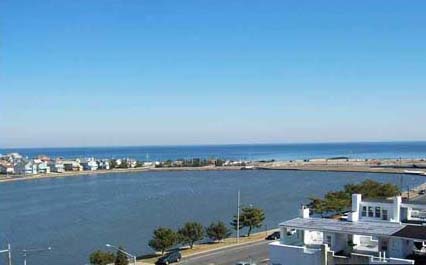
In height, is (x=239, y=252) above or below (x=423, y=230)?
below

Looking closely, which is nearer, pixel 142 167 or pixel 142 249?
pixel 142 249

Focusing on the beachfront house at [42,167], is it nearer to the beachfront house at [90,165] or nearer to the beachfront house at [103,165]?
the beachfront house at [90,165]

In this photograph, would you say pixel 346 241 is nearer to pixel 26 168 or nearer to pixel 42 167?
pixel 26 168

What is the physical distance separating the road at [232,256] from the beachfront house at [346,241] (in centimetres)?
908

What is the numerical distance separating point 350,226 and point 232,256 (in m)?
13.8

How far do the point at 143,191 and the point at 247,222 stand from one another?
5437cm

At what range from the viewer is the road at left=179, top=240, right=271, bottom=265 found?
3195cm

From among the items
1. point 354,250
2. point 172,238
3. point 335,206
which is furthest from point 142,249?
point 354,250

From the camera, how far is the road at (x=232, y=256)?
Result: 3195 centimetres

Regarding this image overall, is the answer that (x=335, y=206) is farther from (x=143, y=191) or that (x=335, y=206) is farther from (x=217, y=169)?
(x=217, y=169)

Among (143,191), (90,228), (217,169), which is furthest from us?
(217,169)

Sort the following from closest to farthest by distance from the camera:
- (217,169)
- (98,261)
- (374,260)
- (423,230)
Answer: (374,260) → (423,230) → (98,261) → (217,169)

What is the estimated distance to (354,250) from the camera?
66.3 feet

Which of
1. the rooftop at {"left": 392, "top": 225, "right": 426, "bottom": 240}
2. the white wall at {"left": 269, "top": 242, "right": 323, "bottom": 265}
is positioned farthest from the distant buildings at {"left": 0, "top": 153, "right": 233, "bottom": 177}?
the rooftop at {"left": 392, "top": 225, "right": 426, "bottom": 240}
